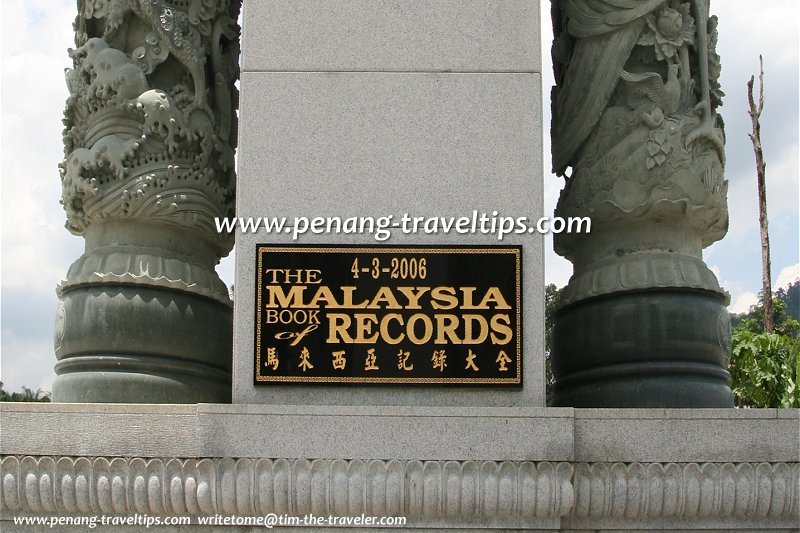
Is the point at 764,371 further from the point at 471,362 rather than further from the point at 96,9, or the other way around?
the point at 96,9

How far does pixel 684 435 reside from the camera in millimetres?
7086

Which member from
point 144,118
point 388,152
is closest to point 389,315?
point 388,152

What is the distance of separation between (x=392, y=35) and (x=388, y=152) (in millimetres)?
918

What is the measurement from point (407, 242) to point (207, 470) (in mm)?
2097

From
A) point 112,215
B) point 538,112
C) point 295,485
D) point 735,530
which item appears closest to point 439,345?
point 295,485

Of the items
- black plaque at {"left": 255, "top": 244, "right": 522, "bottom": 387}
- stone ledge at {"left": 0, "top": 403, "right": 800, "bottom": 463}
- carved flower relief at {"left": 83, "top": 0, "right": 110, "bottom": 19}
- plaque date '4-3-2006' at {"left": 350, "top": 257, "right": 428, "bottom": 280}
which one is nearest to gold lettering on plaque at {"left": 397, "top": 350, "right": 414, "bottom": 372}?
black plaque at {"left": 255, "top": 244, "right": 522, "bottom": 387}

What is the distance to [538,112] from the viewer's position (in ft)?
24.8

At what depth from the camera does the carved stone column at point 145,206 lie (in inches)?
316

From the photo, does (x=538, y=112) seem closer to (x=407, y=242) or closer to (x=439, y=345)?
(x=407, y=242)

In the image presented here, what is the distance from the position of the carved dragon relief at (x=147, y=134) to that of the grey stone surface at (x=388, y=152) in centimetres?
124

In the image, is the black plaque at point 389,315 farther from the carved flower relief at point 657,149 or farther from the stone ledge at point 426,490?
the carved flower relief at point 657,149

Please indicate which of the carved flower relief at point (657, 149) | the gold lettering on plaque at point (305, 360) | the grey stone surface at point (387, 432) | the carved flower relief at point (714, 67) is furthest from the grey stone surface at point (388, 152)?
the carved flower relief at point (714, 67)

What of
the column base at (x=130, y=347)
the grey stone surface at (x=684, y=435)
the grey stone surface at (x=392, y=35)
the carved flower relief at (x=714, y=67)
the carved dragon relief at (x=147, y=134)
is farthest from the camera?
the carved flower relief at (x=714, y=67)

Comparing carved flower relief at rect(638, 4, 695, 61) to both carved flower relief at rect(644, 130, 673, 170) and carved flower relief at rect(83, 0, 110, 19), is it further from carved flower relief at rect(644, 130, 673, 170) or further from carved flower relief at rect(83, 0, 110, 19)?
carved flower relief at rect(83, 0, 110, 19)
